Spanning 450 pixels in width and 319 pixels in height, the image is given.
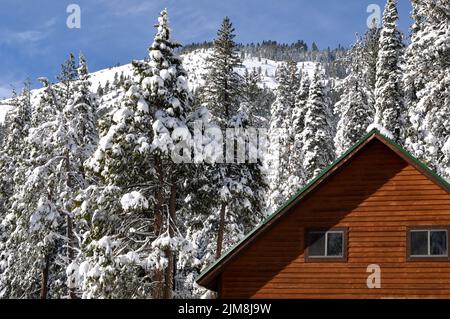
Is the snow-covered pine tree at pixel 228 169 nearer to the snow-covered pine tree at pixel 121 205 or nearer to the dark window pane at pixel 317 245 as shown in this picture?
the snow-covered pine tree at pixel 121 205

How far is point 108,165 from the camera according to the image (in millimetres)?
23562

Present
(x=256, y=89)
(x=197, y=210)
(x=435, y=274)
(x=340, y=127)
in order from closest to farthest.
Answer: (x=435, y=274) < (x=197, y=210) < (x=256, y=89) < (x=340, y=127)

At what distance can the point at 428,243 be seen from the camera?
1783cm

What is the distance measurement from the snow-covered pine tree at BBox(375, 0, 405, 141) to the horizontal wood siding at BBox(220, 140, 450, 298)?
2450 cm

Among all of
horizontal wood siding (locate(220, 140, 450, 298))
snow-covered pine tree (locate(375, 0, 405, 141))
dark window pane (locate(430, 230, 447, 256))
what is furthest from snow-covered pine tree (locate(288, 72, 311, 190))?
dark window pane (locate(430, 230, 447, 256))

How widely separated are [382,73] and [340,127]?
8.56 m

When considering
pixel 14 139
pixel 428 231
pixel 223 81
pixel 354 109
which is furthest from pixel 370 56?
pixel 428 231

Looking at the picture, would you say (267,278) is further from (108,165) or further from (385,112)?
(385,112)

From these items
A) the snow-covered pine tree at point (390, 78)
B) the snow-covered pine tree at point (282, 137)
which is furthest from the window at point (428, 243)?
the snow-covered pine tree at point (282, 137)

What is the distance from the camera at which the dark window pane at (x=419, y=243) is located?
17844 millimetres

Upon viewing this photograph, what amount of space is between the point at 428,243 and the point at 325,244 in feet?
10.5

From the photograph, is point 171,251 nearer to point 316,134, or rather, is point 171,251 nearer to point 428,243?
point 428,243
